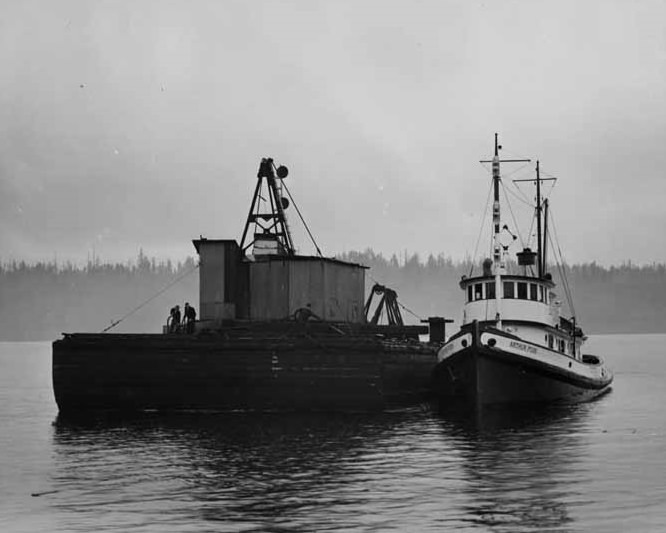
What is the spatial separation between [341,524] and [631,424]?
81.4ft

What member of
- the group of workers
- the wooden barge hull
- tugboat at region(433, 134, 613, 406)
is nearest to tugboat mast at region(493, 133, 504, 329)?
tugboat at region(433, 134, 613, 406)

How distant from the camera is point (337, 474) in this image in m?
25.6

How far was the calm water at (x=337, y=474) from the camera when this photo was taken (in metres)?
19.9

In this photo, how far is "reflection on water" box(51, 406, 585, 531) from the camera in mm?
19953

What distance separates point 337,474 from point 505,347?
18249 millimetres

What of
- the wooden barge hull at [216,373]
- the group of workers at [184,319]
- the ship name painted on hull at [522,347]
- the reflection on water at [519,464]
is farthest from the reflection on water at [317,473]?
the group of workers at [184,319]

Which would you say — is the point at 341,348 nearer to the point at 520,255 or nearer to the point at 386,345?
the point at 386,345

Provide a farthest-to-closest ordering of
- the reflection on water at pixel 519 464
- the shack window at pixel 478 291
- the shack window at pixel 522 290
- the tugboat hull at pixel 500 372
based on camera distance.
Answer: the shack window at pixel 478 291
the shack window at pixel 522 290
the tugboat hull at pixel 500 372
the reflection on water at pixel 519 464

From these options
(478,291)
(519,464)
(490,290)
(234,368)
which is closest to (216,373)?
(234,368)

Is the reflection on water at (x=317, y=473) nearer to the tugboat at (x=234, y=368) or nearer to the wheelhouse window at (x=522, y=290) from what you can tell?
the tugboat at (x=234, y=368)

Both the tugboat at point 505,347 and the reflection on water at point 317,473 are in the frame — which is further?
the tugboat at point 505,347

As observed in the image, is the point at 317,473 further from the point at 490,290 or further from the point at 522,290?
the point at 522,290

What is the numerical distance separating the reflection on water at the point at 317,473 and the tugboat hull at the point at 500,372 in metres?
2.04

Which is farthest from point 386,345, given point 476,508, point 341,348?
point 476,508
